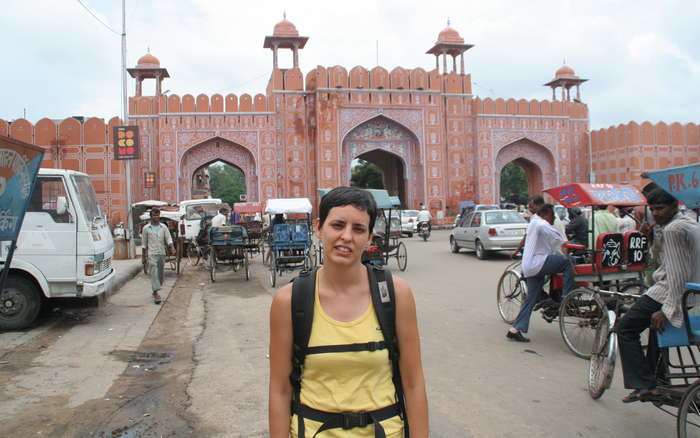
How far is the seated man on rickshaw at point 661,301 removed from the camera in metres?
2.98

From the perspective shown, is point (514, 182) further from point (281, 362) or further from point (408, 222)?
point (281, 362)

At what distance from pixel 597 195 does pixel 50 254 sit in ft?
19.8

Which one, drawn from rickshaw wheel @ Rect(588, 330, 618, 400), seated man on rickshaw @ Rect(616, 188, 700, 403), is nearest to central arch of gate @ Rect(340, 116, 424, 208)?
rickshaw wheel @ Rect(588, 330, 618, 400)

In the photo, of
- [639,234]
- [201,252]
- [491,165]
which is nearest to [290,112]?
[491,165]

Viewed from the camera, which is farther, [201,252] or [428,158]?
[428,158]

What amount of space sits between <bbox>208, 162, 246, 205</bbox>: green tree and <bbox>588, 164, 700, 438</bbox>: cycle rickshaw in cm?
6231

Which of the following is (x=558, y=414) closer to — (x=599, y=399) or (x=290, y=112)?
(x=599, y=399)

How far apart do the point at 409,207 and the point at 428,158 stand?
285 cm

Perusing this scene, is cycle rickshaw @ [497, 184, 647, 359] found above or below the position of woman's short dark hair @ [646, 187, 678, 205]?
below

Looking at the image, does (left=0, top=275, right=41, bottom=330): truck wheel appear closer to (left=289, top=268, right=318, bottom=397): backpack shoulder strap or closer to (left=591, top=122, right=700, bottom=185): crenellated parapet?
(left=289, top=268, right=318, bottom=397): backpack shoulder strap

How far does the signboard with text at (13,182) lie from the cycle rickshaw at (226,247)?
6.85 metres

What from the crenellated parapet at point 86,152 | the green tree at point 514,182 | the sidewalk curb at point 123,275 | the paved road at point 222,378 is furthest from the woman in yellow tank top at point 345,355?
the green tree at point 514,182

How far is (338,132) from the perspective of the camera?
27.6 m

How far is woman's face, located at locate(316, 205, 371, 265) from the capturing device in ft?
5.24
